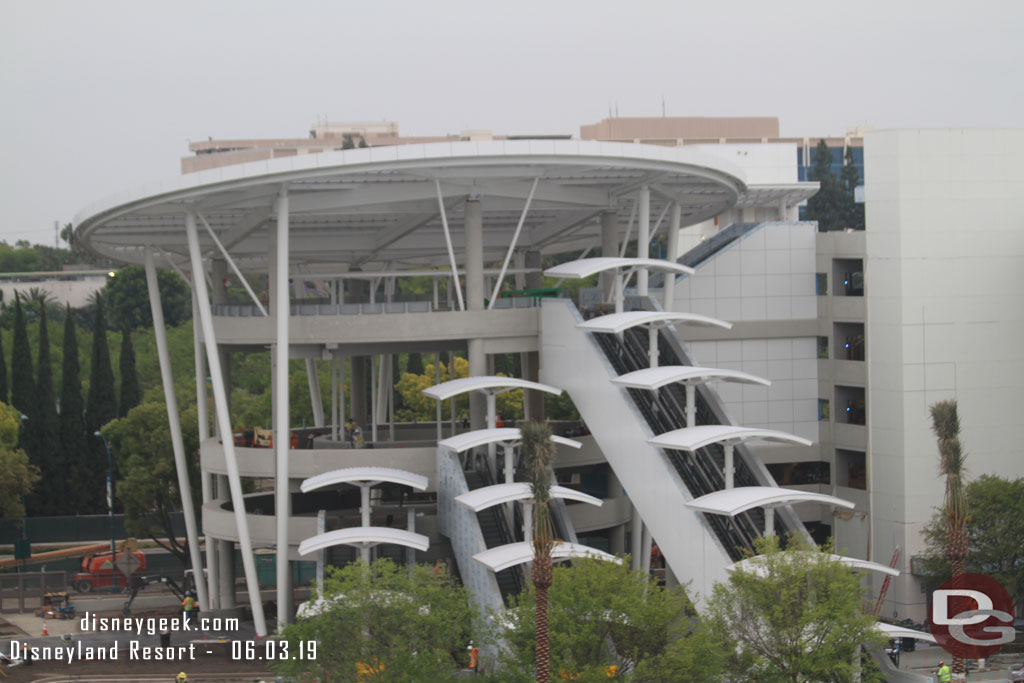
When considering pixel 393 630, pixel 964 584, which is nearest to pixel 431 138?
pixel 964 584

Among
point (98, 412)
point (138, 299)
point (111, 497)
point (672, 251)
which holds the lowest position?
point (111, 497)

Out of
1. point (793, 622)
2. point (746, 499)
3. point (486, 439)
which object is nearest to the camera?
point (793, 622)

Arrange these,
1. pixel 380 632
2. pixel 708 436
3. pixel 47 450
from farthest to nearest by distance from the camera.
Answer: pixel 47 450
pixel 708 436
pixel 380 632

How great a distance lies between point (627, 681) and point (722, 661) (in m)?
2.64

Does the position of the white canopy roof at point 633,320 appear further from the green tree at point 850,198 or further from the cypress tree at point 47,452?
the green tree at point 850,198

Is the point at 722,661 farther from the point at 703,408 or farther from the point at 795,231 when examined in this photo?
the point at 795,231

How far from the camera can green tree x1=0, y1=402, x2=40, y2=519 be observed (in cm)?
8038

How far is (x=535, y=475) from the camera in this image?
1341 inches

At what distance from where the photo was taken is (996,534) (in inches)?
2291

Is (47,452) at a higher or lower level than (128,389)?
lower

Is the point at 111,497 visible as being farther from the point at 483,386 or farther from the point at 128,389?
the point at 483,386

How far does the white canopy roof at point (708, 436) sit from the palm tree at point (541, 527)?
34.6 feet

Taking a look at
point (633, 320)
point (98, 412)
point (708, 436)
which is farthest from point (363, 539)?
point (98, 412)

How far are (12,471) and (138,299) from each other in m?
64.2
